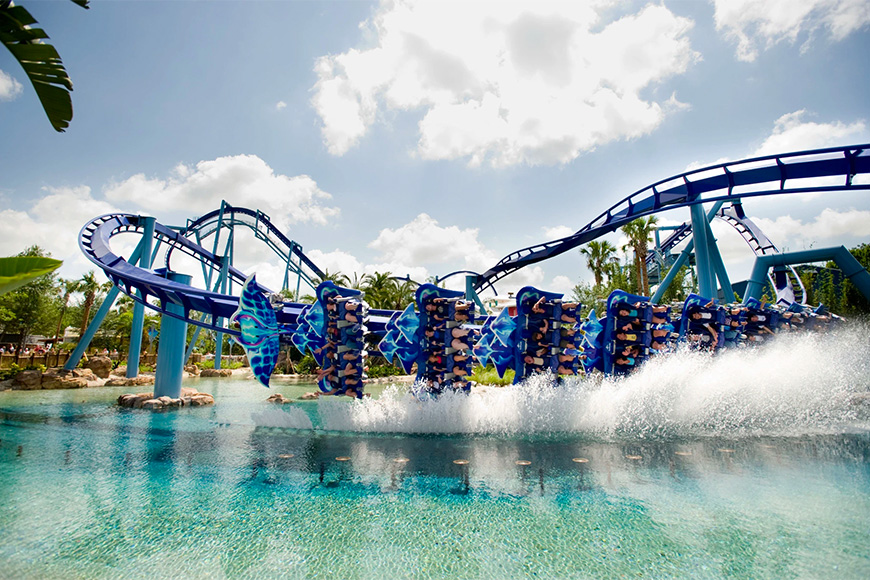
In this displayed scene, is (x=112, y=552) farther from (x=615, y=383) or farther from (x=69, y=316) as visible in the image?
(x=69, y=316)

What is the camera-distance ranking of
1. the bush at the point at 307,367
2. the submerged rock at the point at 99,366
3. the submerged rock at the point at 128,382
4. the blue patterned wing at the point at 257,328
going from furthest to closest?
the bush at the point at 307,367 < the submerged rock at the point at 99,366 < the submerged rock at the point at 128,382 < the blue patterned wing at the point at 257,328

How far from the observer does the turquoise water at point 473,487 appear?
3.30 m

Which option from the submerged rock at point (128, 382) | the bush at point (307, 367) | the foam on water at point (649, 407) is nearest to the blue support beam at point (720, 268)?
the foam on water at point (649, 407)

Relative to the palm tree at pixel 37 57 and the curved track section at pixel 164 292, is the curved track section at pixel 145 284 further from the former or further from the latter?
the palm tree at pixel 37 57

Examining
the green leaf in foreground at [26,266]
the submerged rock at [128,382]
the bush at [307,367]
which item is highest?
the green leaf in foreground at [26,266]

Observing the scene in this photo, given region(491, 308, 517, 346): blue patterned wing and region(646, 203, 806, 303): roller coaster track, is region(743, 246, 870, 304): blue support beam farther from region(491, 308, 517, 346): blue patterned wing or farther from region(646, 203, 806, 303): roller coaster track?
region(491, 308, 517, 346): blue patterned wing

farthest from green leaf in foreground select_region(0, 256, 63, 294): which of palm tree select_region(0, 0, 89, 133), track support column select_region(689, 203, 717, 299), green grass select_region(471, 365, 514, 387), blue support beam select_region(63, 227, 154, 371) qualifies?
track support column select_region(689, 203, 717, 299)

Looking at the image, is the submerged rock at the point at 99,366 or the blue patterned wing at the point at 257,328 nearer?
the blue patterned wing at the point at 257,328

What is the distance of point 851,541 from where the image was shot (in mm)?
3477

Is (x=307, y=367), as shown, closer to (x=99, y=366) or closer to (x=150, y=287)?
(x=99, y=366)

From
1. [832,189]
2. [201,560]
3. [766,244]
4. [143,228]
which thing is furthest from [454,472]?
[766,244]

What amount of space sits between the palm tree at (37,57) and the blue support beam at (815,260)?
15654 millimetres

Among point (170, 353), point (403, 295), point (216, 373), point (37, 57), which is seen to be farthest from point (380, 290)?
point (37, 57)

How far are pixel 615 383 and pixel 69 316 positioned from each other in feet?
171
